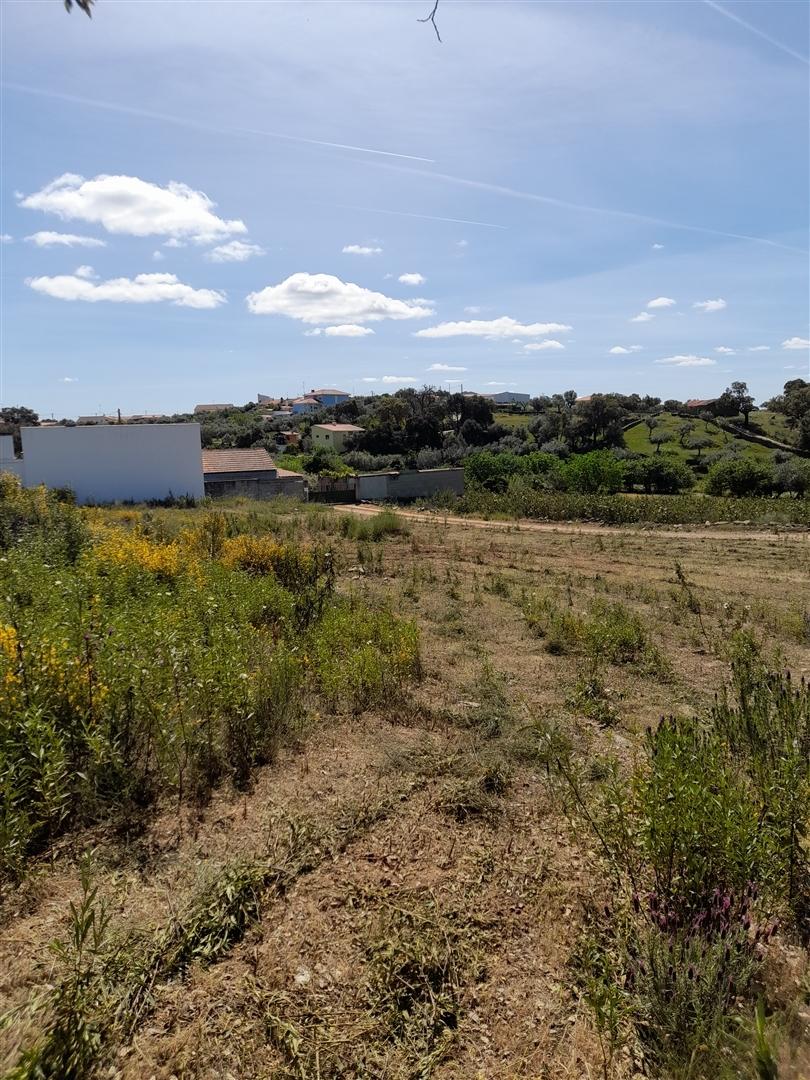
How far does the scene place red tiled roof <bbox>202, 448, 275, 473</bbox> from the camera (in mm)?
31891

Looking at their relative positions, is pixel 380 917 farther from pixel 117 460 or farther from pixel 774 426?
pixel 774 426

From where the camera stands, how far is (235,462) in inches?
1273

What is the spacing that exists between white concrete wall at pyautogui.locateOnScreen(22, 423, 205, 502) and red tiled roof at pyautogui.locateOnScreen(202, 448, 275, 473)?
3.06 m

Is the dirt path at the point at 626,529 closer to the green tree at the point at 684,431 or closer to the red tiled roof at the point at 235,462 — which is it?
the red tiled roof at the point at 235,462

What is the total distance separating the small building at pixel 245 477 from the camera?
3106 cm

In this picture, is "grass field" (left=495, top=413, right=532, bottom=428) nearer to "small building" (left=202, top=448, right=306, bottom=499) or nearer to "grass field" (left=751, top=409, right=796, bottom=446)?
"grass field" (left=751, top=409, right=796, bottom=446)

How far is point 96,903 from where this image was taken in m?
2.74

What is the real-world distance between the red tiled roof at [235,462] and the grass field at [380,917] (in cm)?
2808

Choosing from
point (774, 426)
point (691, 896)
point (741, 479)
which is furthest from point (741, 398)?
point (691, 896)

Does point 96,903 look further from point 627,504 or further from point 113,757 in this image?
point 627,504

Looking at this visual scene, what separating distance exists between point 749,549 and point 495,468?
20766 mm

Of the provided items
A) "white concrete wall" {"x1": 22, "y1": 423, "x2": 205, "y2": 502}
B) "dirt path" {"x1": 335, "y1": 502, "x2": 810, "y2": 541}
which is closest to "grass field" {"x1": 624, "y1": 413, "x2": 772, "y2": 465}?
"dirt path" {"x1": 335, "y1": 502, "x2": 810, "y2": 541}

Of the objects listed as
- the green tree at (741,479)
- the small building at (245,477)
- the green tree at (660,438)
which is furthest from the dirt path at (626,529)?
the green tree at (660,438)

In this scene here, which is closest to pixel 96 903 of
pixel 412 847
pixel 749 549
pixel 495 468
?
pixel 412 847
